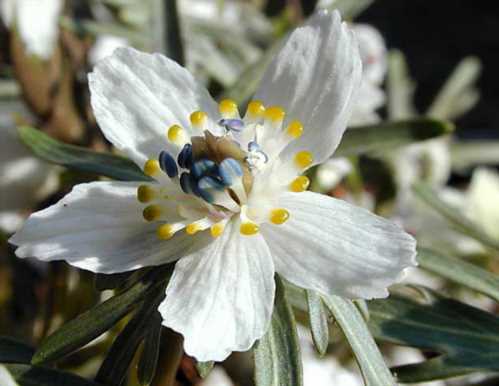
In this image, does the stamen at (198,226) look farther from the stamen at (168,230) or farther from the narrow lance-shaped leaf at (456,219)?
the narrow lance-shaped leaf at (456,219)

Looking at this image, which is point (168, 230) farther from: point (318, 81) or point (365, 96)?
point (365, 96)

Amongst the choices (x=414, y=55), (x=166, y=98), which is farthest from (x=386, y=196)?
(x=414, y=55)

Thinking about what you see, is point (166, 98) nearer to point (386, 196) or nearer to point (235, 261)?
point (235, 261)

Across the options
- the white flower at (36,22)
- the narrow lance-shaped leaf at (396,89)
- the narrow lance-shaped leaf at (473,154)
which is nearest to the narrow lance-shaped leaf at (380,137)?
the white flower at (36,22)

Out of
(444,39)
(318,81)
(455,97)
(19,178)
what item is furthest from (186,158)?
(444,39)

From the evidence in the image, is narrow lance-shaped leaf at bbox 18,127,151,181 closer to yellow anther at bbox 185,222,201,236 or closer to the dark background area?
yellow anther at bbox 185,222,201,236

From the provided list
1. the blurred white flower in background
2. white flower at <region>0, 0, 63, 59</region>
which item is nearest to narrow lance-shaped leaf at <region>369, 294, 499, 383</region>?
the blurred white flower in background
